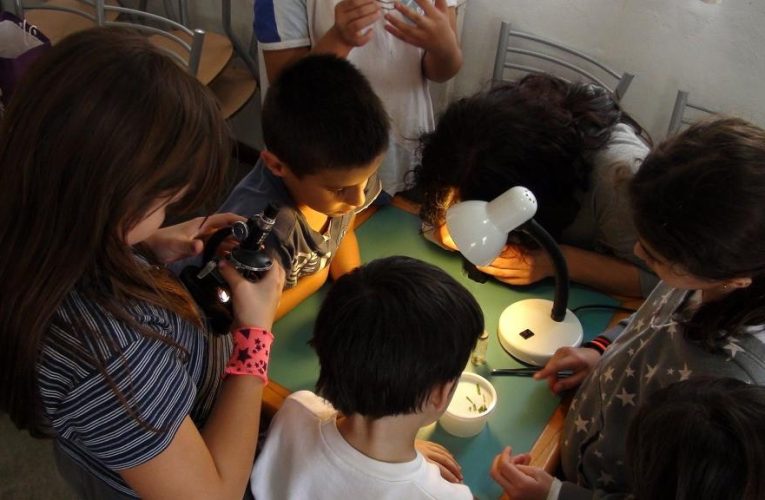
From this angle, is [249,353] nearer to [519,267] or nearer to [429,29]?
[519,267]

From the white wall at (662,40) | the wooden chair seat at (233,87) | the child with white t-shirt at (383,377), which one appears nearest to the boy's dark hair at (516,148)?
the child with white t-shirt at (383,377)

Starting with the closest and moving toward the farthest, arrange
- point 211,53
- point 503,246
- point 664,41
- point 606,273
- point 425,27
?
point 503,246
point 606,273
point 425,27
point 664,41
point 211,53

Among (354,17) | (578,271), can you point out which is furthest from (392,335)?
(354,17)

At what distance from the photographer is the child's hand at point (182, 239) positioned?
1066mm

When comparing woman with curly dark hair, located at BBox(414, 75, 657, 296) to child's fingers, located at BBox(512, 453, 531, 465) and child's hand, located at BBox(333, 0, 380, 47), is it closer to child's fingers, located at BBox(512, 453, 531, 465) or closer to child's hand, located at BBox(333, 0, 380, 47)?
child's hand, located at BBox(333, 0, 380, 47)

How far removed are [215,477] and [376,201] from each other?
0.85 m

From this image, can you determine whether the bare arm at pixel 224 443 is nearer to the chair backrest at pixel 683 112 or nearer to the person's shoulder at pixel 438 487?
the person's shoulder at pixel 438 487

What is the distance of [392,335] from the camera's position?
0.82m

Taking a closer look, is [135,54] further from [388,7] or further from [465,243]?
[388,7]

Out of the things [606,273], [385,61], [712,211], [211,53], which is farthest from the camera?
[211,53]

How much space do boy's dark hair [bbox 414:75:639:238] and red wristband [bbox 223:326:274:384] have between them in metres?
0.49

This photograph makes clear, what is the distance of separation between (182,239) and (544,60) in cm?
138

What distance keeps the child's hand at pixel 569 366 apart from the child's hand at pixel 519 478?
→ 17 cm

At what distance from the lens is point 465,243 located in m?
0.92
